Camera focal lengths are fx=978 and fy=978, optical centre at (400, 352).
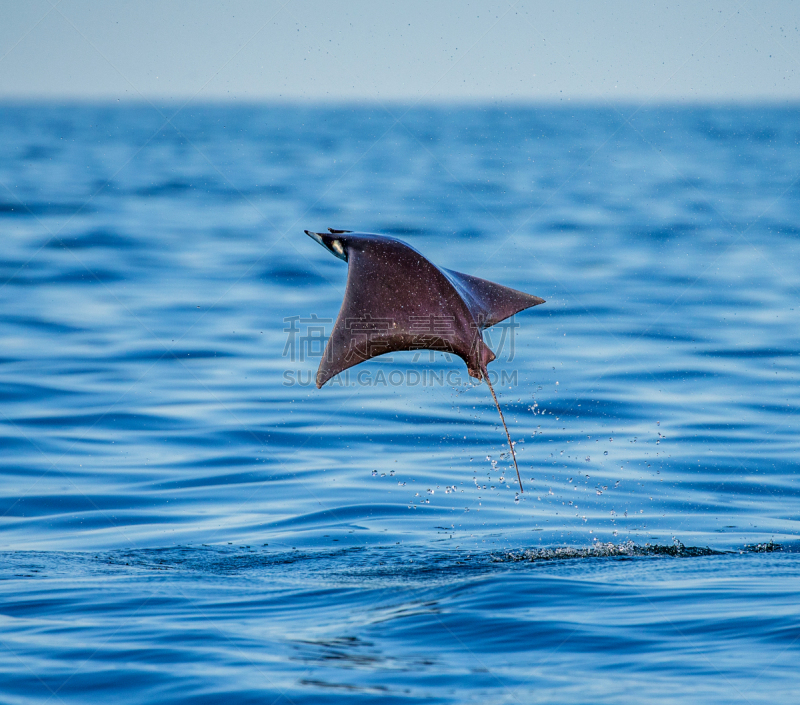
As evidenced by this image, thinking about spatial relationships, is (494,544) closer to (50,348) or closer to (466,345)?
(466,345)

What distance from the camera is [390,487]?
858 centimetres

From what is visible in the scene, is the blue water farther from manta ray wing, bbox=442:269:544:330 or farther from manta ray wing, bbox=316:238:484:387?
manta ray wing, bbox=442:269:544:330

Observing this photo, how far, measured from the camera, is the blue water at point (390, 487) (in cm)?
474

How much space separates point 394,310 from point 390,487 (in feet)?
9.02

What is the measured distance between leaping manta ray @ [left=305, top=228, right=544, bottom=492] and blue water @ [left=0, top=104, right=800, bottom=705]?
1.37 m

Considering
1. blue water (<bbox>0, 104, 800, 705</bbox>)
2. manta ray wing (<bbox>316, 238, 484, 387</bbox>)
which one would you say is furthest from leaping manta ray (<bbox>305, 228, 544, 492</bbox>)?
blue water (<bbox>0, 104, 800, 705</bbox>)

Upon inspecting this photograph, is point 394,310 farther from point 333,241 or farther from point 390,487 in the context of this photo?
point 390,487

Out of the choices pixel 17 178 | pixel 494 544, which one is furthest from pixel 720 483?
pixel 17 178

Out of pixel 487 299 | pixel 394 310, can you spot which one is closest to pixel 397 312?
pixel 394 310

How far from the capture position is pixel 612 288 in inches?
773

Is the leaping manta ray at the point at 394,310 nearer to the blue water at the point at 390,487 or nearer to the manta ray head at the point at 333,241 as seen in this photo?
the manta ray head at the point at 333,241

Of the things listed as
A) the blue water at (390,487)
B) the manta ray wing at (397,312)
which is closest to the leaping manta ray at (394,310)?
the manta ray wing at (397,312)

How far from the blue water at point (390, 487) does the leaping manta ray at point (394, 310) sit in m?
1.37

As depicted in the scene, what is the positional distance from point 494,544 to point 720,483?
2.81 m
